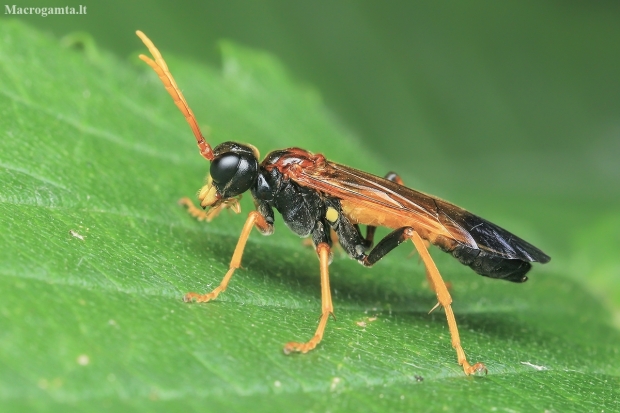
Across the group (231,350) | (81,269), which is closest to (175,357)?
(231,350)

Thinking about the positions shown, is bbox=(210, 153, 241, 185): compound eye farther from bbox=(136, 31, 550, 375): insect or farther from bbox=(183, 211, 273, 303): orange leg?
bbox=(183, 211, 273, 303): orange leg

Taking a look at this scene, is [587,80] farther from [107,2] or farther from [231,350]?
[231,350]

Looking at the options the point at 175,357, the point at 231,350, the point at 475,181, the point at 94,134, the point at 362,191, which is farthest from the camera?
the point at 475,181

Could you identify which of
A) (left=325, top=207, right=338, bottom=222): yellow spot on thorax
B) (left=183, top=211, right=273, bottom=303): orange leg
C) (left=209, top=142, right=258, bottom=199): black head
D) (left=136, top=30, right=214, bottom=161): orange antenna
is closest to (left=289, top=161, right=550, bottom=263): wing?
(left=325, top=207, right=338, bottom=222): yellow spot on thorax

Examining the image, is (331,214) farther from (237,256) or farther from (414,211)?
(237,256)

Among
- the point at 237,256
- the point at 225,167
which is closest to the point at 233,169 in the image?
the point at 225,167

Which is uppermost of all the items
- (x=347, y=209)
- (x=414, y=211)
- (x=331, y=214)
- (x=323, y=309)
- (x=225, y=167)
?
(x=414, y=211)
